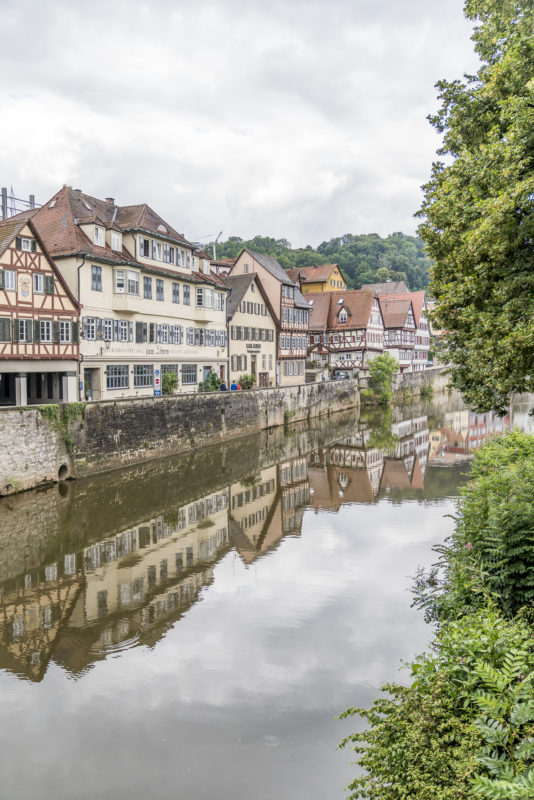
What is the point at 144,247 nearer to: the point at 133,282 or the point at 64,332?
the point at 133,282

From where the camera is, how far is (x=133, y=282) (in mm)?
31156

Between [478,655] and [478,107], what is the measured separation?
10.7 metres

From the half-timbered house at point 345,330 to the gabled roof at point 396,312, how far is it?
→ 909 centimetres

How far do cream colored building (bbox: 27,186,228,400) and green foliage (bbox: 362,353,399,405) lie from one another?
2079 centimetres

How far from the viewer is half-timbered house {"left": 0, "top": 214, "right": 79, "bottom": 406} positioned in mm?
24453

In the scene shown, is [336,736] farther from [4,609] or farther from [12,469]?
[12,469]

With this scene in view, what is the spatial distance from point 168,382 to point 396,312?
45.8 m

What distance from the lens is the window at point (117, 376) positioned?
30.1 metres

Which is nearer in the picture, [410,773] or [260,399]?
[410,773]

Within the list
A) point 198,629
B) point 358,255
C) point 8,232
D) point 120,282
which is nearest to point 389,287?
point 358,255

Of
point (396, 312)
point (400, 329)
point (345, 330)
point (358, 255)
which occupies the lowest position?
point (345, 330)

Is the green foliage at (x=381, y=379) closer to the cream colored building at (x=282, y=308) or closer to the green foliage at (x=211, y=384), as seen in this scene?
the cream colored building at (x=282, y=308)

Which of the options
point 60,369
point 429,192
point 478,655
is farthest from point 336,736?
point 60,369

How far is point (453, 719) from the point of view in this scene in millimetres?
4809
